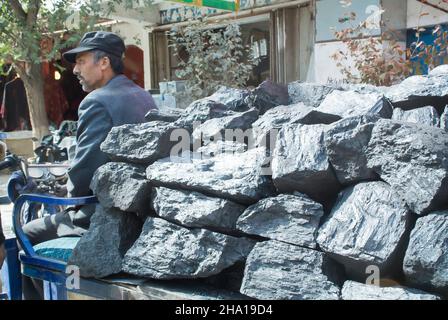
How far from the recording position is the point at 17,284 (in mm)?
2539

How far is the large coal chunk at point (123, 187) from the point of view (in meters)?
2.21

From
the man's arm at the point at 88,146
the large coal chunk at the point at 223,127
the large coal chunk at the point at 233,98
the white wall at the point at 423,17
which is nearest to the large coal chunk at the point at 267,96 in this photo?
the large coal chunk at the point at 233,98

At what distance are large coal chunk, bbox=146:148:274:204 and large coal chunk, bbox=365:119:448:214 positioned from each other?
46 centimetres

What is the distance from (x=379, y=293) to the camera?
1.72 meters

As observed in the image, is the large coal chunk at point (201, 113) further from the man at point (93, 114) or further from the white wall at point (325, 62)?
the white wall at point (325, 62)

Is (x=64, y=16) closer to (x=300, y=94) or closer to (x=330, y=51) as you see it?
(x=330, y=51)

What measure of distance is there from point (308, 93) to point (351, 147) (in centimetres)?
117

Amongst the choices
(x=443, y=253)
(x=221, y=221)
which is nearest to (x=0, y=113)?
(x=221, y=221)

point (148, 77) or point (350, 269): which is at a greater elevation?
point (148, 77)

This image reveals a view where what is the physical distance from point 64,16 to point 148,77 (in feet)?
11.7

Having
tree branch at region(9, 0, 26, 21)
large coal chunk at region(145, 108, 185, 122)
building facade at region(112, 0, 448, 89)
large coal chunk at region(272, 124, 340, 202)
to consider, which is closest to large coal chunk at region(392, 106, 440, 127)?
large coal chunk at region(272, 124, 340, 202)

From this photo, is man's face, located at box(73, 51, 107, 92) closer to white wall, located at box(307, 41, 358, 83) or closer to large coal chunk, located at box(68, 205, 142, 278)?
large coal chunk, located at box(68, 205, 142, 278)

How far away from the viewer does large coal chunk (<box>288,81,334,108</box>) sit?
2.92 m

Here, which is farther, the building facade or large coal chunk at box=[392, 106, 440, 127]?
the building facade
